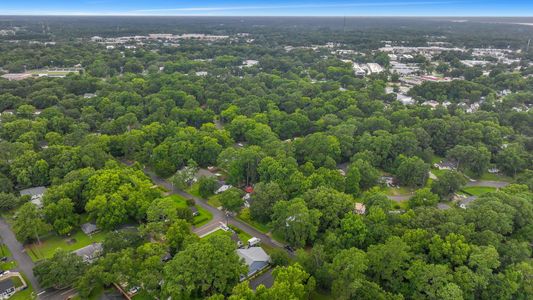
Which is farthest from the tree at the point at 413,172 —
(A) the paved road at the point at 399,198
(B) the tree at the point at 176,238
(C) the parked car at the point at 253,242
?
(B) the tree at the point at 176,238

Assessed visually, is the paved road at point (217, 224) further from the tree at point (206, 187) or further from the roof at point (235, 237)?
the roof at point (235, 237)

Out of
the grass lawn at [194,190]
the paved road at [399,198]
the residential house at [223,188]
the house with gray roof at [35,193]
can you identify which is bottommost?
the paved road at [399,198]

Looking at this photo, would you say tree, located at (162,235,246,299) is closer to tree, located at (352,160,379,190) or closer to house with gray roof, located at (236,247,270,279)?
house with gray roof, located at (236,247,270,279)

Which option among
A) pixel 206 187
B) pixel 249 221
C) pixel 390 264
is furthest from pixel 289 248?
pixel 206 187

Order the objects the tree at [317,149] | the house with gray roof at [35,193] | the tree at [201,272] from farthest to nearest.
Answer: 1. the tree at [317,149]
2. the house with gray roof at [35,193]
3. the tree at [201,272]

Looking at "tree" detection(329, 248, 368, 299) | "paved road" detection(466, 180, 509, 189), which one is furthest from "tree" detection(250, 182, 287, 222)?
"paved road" detection(466, 180, 509, 189)

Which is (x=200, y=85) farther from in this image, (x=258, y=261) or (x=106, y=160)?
(x=258, y=261)

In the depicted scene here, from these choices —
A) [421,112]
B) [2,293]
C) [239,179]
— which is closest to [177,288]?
[2,293]

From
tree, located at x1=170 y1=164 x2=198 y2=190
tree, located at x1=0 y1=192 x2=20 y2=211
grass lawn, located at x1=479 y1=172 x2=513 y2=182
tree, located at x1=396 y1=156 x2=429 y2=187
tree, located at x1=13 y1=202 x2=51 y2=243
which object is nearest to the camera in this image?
tree, located at x1=13 y1=202 x2=51 y2=243
